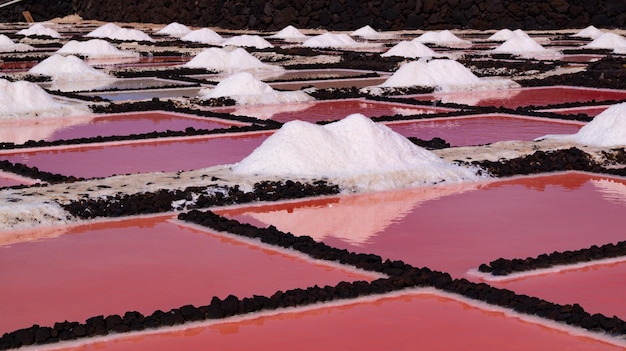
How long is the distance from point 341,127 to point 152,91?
5.53 meters

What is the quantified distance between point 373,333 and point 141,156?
12.0 feet

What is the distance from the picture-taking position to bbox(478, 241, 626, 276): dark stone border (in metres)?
4.34

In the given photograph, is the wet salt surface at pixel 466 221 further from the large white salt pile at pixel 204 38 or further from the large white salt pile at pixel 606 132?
the large white salt pile at pixel 204 38

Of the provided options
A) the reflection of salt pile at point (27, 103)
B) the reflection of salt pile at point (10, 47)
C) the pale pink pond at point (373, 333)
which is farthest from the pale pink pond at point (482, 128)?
the reflection of salt pile at point (10, 47)

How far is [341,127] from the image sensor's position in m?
6.41

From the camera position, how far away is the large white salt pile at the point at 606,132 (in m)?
7.16

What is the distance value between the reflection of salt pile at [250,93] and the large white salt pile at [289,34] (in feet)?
35.4

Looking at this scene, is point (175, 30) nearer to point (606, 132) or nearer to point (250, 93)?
point (250, 93)

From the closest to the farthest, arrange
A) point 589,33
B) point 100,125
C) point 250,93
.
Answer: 1. point 100,125
2. point 250,93
3. point 589,33

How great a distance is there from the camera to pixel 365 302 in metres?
4.02

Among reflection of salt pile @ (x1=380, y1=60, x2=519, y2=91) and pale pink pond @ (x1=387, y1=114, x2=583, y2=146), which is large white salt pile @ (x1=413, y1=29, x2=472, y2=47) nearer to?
reflection of salt pile @ (x1=380, y1=60, x2=519, y2=91)

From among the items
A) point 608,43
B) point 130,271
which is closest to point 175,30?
point 608,43

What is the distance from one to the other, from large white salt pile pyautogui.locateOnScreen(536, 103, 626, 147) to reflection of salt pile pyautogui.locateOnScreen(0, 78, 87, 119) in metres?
3.68

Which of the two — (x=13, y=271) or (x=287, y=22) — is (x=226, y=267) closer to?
(x=13, y=271)
